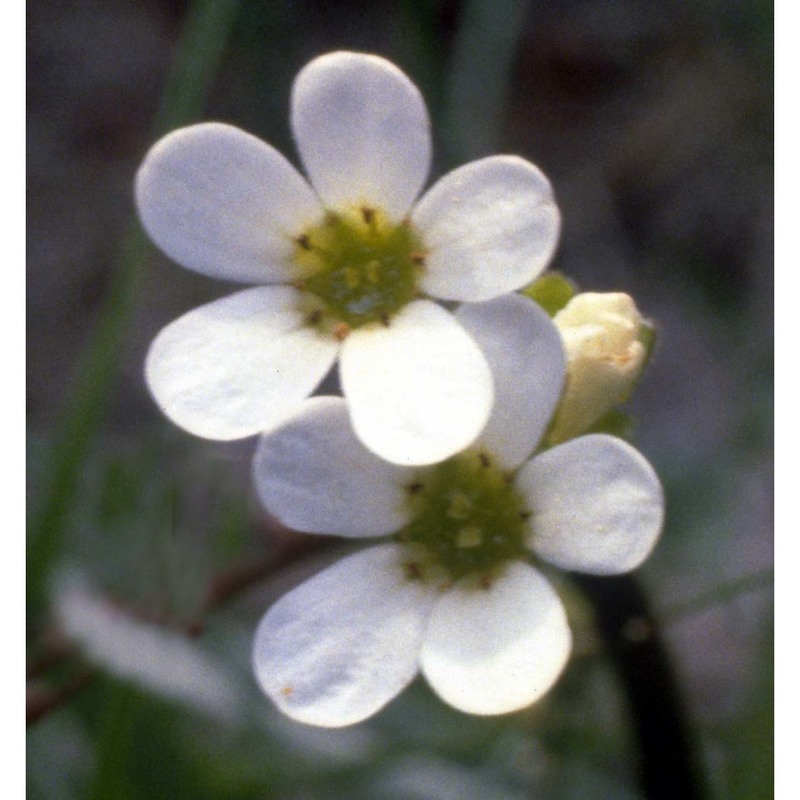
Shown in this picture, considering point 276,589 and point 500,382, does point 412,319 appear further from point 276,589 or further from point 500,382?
point 276,589

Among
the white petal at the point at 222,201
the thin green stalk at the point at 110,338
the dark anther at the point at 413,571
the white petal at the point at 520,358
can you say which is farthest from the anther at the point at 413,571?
the thin green stalk at the point at 110,338

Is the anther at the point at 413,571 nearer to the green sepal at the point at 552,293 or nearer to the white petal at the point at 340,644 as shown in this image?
the white petal at the point at 340,644

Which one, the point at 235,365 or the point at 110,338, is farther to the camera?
the point at 110,338

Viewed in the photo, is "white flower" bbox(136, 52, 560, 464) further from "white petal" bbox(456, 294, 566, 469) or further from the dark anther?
the dark anther

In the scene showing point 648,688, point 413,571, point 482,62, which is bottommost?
point 648,688

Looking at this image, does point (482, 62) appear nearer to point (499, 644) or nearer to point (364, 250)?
point (364, 250)

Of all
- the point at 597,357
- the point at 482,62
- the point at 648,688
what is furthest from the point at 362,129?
the point at 482,62
